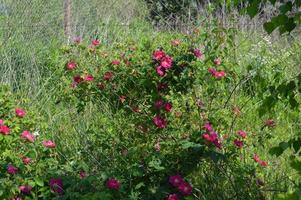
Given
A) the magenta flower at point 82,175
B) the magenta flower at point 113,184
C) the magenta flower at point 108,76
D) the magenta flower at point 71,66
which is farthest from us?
the magenta flower at point 71,66

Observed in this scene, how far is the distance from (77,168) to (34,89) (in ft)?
5.64

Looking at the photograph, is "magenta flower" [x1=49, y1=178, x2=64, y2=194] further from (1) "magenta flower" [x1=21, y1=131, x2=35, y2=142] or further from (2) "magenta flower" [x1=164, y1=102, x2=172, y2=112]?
(2) "magenta flower" [x1=164, y1=102, x2=172, y2=112]

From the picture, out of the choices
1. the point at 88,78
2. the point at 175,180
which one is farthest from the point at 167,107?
the point at 88,78

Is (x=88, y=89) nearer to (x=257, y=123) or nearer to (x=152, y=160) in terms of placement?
(x=152, y=160)

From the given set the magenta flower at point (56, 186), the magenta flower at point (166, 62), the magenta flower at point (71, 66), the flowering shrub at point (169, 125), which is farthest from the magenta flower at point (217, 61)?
the magenta flower at point (56, 186)

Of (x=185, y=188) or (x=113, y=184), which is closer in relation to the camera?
(x=113, y=184)

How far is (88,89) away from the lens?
3.82 m

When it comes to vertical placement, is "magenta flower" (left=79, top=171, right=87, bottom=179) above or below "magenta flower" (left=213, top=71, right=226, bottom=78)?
below

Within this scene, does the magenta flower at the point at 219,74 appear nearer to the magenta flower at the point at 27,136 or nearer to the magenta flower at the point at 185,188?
the magenta flower at the point at 185,188

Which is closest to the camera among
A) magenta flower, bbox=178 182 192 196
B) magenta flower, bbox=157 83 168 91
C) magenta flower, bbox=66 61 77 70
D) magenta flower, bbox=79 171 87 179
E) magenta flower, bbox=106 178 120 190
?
magenta flower, bbox=106 178 120 190

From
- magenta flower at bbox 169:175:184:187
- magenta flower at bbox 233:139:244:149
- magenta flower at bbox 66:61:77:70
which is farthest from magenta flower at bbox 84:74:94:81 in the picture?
magenta flower at bbox 233:139:244:149

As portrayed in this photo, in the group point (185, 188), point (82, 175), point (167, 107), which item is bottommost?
point (185, 188)

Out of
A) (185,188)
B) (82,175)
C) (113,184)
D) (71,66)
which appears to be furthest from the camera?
(71,66)

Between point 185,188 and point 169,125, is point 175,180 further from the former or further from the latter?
point 169,125
